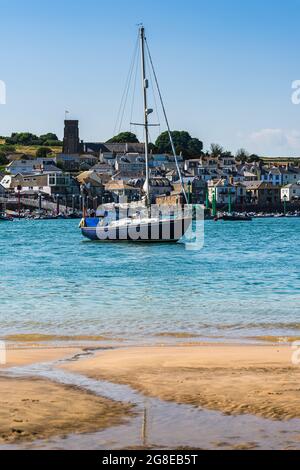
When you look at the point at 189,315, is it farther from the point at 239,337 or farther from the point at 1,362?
the point at 1,362

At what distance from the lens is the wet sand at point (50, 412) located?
8.96 m

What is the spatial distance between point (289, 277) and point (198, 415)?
23.7 m

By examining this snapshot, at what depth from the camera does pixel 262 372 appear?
12.0 m

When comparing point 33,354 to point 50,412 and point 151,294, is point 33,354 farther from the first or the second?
point 151,294

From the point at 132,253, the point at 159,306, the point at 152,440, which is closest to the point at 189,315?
the point at 159,306

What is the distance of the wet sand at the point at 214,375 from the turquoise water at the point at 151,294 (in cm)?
294

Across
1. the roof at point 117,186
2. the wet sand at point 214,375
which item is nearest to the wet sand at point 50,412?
the wet sand at point 214,375

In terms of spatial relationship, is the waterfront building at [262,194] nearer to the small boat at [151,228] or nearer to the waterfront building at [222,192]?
the waterfront building at [222,192]

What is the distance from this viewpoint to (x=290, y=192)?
18738 centimetres

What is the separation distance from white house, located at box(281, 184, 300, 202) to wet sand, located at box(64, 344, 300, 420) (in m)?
173

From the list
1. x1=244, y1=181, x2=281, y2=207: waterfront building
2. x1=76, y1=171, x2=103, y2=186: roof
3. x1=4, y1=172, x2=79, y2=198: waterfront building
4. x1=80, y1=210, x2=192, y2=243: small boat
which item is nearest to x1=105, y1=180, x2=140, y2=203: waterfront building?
x1=76, y1=171, x2=103, y2=186: roof

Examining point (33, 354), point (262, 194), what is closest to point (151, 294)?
point (33, 354)

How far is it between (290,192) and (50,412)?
180747 millimetres

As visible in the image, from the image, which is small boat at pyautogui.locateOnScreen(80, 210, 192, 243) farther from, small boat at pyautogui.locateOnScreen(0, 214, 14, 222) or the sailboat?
small boat at pyautogui.locateOnScreen(0, 214, 14, 222)
